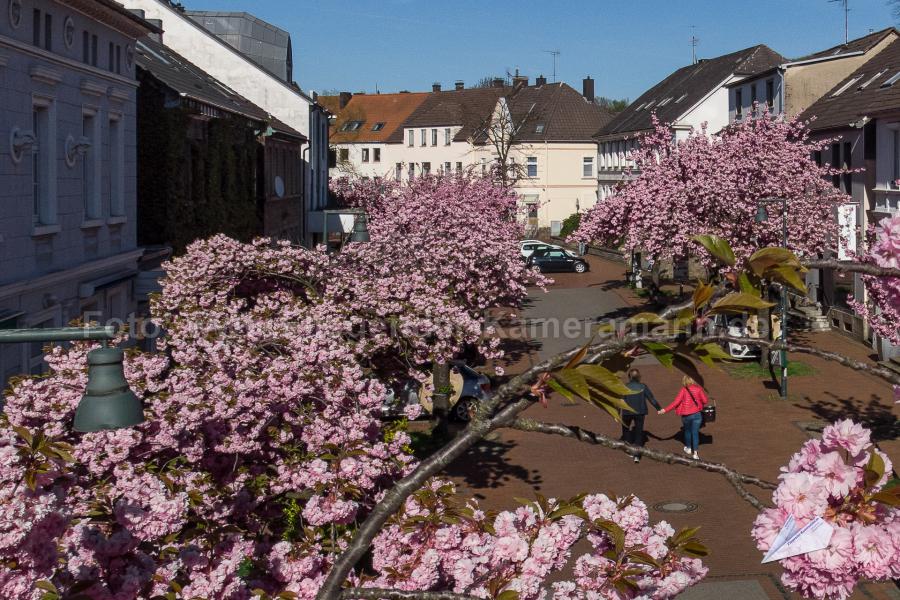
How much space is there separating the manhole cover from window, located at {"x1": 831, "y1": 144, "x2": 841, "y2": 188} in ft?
68.9

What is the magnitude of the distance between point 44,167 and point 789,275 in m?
16.2

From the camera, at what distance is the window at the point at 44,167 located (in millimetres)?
16953

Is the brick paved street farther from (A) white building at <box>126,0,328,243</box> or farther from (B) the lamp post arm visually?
(A) white building at <box>126,0,328,243</box>

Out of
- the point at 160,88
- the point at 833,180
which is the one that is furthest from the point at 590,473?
the point at 833,180

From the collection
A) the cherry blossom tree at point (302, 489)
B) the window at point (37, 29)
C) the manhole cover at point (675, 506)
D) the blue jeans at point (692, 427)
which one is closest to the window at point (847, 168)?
the blue jeans at point (692, 427)

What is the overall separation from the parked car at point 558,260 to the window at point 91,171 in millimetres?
37321

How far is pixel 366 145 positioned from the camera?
9619 centimetres

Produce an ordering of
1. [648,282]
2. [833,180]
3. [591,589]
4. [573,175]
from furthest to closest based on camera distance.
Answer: [573,175] → [648,282] → [833,180] → [591,589]

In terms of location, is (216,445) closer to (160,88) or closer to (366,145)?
(160,88)

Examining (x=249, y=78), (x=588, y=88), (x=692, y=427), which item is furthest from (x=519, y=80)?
(x=692, y=427)

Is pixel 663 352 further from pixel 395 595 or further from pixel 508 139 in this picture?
pixel 508 139

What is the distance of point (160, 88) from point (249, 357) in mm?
14975

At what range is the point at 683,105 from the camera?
6019 cm

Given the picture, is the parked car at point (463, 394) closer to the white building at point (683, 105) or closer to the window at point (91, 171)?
the window at point (91, 171)
